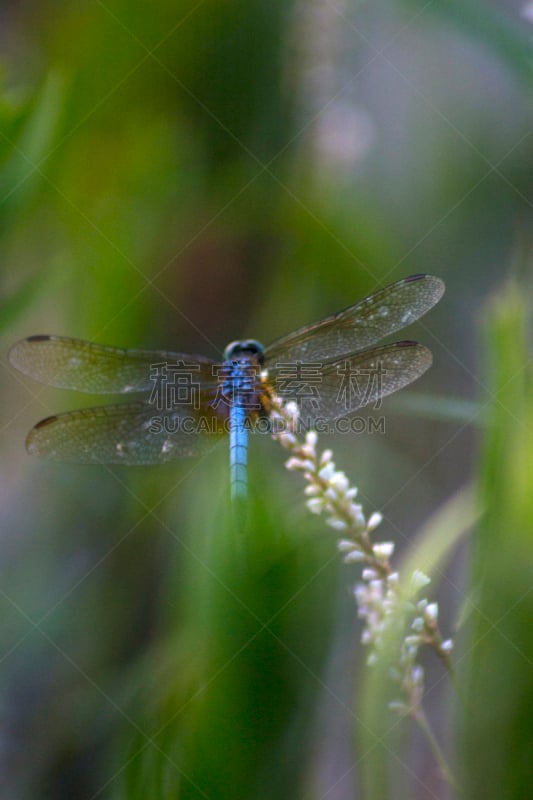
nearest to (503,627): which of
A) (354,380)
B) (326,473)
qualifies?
(326,473)

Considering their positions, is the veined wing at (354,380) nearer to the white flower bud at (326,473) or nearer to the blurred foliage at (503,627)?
the white flower bud at (326,473)

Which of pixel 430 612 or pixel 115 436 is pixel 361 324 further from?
pixel 430 612

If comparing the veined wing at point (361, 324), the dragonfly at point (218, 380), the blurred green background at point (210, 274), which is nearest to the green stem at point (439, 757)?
the blurred green background at point (210, 274)

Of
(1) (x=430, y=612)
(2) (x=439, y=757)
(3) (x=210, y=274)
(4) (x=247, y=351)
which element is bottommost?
(2) (x=439, y=757)

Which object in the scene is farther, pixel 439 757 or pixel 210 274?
pixel 210 274

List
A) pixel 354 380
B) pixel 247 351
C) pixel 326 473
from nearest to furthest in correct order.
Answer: pixel 326 473, pixel 354 380, pixel 247 351

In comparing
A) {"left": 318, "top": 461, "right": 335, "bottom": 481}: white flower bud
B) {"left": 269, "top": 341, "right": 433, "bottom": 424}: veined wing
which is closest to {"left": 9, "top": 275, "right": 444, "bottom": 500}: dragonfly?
{"left": 269, "top": 341, "right": 433, "bottom": 424}: veined wing

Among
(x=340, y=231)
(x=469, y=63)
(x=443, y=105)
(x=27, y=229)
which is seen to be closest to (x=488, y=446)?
(x=340, y=231)
